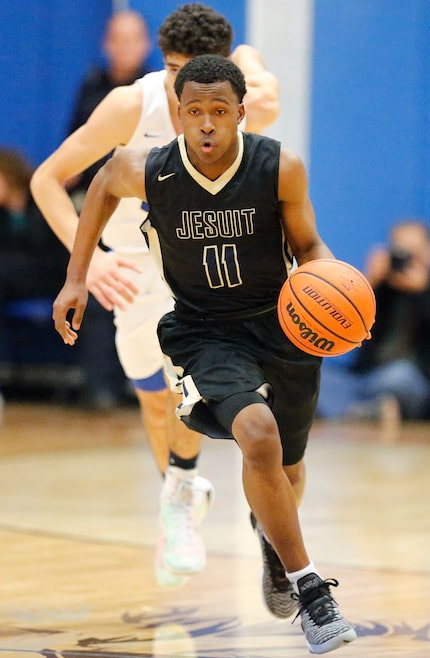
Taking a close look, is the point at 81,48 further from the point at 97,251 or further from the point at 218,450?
the point at 97,251

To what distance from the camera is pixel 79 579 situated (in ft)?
16.2

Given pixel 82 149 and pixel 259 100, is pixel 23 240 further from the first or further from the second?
pixel 259 100

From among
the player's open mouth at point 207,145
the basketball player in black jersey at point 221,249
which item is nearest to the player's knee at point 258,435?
the basketball player in black jersey at point 221,249

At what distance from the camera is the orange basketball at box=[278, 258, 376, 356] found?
145 inches

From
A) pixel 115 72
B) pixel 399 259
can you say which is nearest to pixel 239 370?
pixel 399 259

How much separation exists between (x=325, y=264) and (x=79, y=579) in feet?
6.00

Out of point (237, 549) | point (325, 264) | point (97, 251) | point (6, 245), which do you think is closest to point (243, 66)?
point (97, 251)

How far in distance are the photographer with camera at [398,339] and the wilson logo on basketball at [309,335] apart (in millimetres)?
5680

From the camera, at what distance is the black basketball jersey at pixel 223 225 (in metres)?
3.93

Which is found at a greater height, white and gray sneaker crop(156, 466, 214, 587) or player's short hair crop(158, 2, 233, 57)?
player's short hair crop(158, 2, 233, 57)

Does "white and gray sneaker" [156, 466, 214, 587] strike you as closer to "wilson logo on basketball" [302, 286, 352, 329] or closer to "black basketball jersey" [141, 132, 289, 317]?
"black basketball jersey" [141, 132, 289, 317]

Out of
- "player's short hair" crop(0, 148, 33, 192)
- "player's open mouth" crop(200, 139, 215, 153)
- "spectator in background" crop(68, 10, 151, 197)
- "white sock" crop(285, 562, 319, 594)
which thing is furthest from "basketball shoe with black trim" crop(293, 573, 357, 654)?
"player's short hair" crop(0, 148, 33, 192)

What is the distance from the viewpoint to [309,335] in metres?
3.71

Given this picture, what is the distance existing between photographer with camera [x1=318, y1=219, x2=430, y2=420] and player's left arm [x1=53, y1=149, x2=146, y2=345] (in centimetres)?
544
